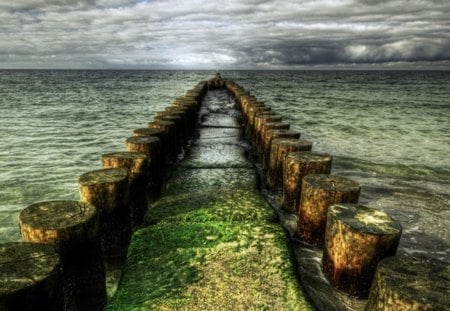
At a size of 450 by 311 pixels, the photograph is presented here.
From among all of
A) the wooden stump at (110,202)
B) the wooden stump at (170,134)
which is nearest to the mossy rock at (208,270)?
the wooden stump at (110,202)

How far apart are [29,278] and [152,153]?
300 centimetres

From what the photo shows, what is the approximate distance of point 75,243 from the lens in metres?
2.23

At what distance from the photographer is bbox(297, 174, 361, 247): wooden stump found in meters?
3.21

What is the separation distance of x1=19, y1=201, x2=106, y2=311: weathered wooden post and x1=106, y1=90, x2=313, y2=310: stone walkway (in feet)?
0.80

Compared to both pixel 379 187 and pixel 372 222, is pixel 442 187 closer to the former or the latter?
pixel 379 187

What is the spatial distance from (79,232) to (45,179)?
5989mm

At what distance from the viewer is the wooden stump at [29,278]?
5.19 ft

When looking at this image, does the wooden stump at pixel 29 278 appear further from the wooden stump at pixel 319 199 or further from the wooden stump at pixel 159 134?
the wooden stump at pixel 159 134

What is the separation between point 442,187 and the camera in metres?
6.71

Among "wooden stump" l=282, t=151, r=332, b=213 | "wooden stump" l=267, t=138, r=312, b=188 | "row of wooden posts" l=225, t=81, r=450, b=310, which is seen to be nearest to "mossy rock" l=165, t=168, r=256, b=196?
"wooden stump" l=267, t=138, r=312, b=188

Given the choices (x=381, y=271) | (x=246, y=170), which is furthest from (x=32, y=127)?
(x=381, y=271)

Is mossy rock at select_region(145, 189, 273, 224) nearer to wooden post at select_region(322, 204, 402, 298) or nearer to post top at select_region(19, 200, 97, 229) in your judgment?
wooden post at select_region(322, 204, 402, 298)

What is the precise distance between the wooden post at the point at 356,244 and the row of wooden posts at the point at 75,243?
178cm

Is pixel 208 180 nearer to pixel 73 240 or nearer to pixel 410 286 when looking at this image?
pixel 73 240
